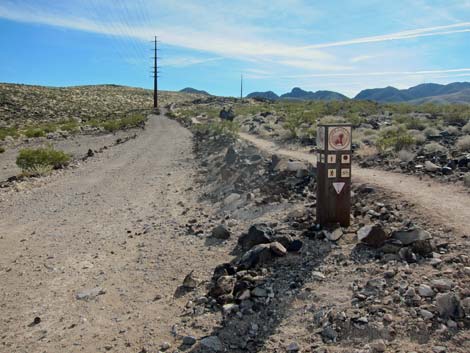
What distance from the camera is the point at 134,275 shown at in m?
7.29

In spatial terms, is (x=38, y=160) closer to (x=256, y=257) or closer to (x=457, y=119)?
(x=256, y=257)

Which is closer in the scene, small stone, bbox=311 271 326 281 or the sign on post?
small stone, bbox=311 271 326 281

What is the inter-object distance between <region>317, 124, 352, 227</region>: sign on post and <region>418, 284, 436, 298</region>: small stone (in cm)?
238

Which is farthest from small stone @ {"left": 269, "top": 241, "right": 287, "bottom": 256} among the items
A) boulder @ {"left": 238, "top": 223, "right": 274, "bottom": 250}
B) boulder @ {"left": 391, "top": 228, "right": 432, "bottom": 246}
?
boulder @ {"left": 391, "top": 228, "right": 432, "bottom": 246}

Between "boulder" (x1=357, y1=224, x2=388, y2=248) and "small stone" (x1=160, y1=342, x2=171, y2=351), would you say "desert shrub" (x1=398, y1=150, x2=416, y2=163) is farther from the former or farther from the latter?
"small stone" (x1=160, y1=342, x2=171, y2=351)

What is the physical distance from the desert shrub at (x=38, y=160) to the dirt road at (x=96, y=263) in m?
4.60

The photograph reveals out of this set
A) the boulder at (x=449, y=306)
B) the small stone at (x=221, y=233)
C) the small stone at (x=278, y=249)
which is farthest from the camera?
the small stone at (x=221, y=233)

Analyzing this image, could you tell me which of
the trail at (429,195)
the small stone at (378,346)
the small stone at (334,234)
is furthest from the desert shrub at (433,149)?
the small stone at (378,346)

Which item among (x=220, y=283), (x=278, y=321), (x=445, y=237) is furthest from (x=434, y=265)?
(x=220, y=283)

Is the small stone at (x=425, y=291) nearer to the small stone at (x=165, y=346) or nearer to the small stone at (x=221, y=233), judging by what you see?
the small stone at (x=165, y=346)

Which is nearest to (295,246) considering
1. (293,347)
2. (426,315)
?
(293,347)

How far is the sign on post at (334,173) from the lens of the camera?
7102 millimetres

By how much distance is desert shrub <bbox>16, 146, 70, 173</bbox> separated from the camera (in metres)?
19.4

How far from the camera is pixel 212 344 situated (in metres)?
4.84
